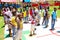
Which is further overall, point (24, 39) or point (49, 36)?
point (49, 36)

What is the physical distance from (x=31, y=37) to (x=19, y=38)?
363 centimetres

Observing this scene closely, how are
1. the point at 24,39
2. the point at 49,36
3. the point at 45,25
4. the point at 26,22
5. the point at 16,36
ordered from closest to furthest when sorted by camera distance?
the point at 16,36
the point at 24,39
the point at 49,36
the point at 45,25
the point at 26,22

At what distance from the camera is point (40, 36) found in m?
17.5

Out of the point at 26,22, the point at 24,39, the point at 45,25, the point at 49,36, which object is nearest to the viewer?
the point at 24,39

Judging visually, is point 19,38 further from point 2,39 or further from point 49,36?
point 49,36

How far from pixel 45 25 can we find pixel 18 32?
9.56 metres

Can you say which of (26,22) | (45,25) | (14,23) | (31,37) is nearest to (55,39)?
(31,37)

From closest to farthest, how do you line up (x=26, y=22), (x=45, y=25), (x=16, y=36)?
(x=16, y=36)
(x=45, y=25)
(x=26, y=22)

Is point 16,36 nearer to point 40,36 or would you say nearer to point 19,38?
point 19,38

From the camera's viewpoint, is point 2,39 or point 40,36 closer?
point 2,39

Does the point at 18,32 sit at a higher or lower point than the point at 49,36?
higher

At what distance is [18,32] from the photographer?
13.4 metres

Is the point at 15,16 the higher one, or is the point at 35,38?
the point at 15,16

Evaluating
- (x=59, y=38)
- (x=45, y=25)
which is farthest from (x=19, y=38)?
(x=45, y=25)
